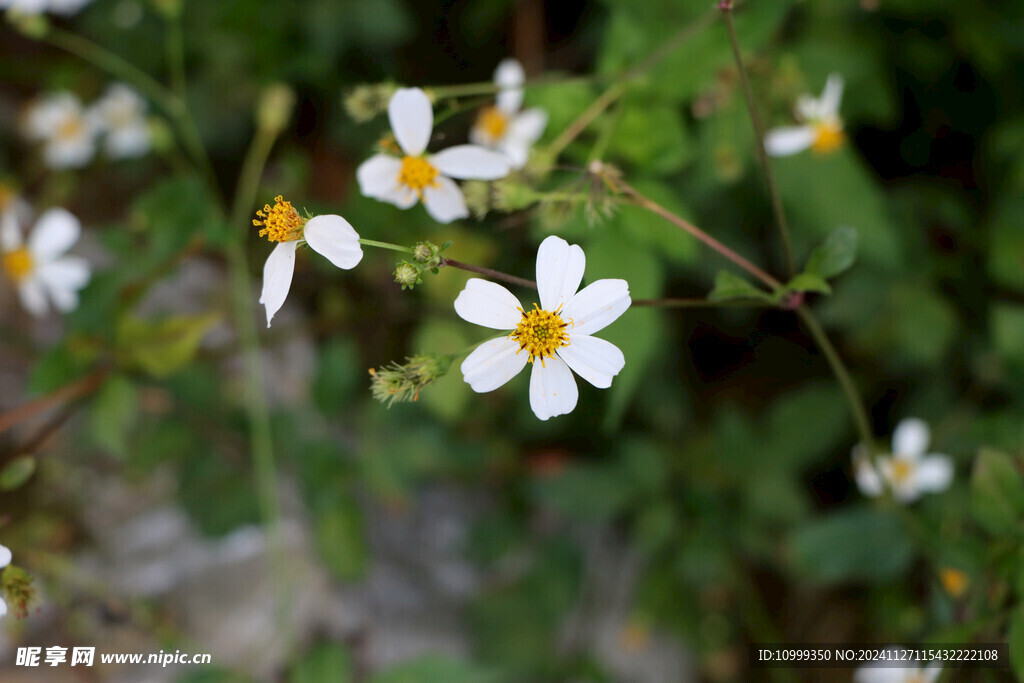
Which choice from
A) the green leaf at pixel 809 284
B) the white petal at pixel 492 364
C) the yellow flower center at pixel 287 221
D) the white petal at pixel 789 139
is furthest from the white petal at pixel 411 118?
the white petal at pixel 789 139

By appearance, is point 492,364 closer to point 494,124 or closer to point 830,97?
point 494,124

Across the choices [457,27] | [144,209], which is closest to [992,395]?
[457,27]

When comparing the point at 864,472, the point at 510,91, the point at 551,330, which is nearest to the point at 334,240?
the point at 551,330

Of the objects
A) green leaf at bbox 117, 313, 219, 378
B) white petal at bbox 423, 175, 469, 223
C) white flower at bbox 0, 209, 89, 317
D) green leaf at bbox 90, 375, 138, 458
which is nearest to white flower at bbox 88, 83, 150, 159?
white flower at bbox 0, 209, 89, 317

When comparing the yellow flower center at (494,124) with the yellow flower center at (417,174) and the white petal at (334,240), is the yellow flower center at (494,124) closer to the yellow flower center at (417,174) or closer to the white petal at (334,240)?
the yellow flower center at (417,174)

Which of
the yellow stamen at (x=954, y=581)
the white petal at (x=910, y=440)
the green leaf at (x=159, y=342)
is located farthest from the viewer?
the white petal at (x=910, y=440)

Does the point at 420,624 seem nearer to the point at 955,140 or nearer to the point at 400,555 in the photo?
the point at 400,555

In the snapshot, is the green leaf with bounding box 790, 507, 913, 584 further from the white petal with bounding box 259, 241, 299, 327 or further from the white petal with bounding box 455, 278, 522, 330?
the white petal with bounding box 259, 241, 299, 327
